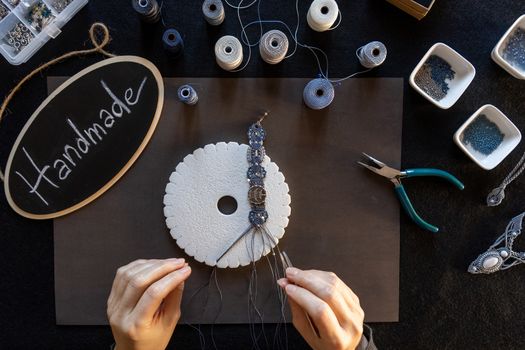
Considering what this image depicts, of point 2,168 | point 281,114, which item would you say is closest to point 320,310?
point 281,114

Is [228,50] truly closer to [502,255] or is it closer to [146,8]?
[146,8]

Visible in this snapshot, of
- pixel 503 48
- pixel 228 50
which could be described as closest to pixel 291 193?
pixel 228 50

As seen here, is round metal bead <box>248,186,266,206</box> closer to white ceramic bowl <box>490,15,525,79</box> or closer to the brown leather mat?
the brown leather mat

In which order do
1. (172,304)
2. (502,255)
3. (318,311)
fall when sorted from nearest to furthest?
(318,311) < (172,304) < (502,255)

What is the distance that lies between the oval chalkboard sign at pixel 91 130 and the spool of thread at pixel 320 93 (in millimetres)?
303

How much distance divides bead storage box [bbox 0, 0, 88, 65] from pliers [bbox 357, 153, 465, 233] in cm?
68

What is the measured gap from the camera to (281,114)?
95cm

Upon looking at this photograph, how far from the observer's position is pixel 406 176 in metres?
0.94

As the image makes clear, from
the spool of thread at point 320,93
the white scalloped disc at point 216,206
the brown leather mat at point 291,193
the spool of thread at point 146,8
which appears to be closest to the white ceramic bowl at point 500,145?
the brown leather mat at point 291,193

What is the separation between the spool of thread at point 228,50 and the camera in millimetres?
892

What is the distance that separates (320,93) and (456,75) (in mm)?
287

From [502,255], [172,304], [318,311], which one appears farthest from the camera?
[502,255]

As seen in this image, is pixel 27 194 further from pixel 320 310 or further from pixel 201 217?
pixel 320 310

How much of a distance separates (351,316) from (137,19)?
0.71 metres
